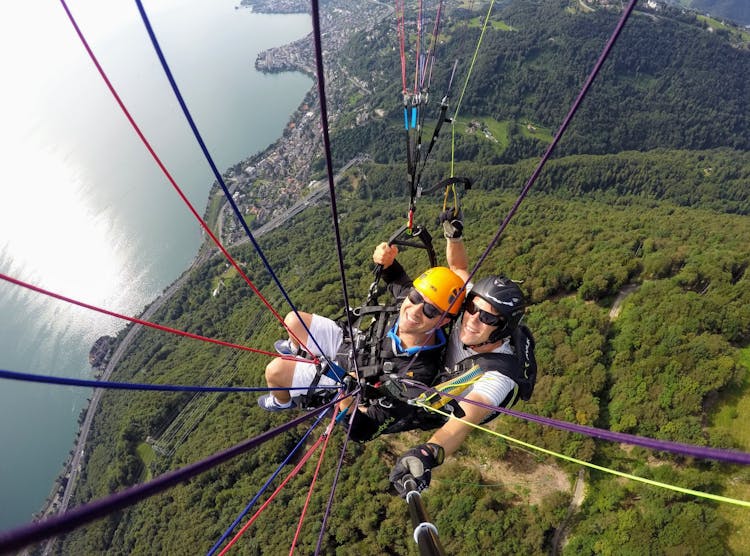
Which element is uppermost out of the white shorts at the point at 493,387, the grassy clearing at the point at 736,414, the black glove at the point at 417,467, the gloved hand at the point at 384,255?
the grassy clearing at the point at 736,414

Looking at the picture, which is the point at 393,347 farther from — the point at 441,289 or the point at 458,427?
the point at 458,427

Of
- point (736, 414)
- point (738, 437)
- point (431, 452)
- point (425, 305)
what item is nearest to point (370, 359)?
point (425, 305)

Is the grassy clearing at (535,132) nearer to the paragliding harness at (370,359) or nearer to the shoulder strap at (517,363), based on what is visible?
the paragliding harness at (370,359)

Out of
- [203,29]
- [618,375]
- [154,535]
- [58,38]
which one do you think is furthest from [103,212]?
[203,29]

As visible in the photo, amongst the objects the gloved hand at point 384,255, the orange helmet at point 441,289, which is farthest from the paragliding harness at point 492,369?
the gloved hand at point 384,255

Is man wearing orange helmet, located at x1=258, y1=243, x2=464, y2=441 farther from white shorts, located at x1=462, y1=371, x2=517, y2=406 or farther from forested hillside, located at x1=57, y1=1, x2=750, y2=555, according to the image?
forested hillside, located at x1=57, y1=1, x2=750, y2=555

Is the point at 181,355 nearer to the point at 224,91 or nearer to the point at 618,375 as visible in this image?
the point at 618,375

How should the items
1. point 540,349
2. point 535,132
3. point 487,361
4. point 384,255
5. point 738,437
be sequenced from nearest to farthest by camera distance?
point 487,361
point 384,255
point 738,437
point 540,349
point 535,132
